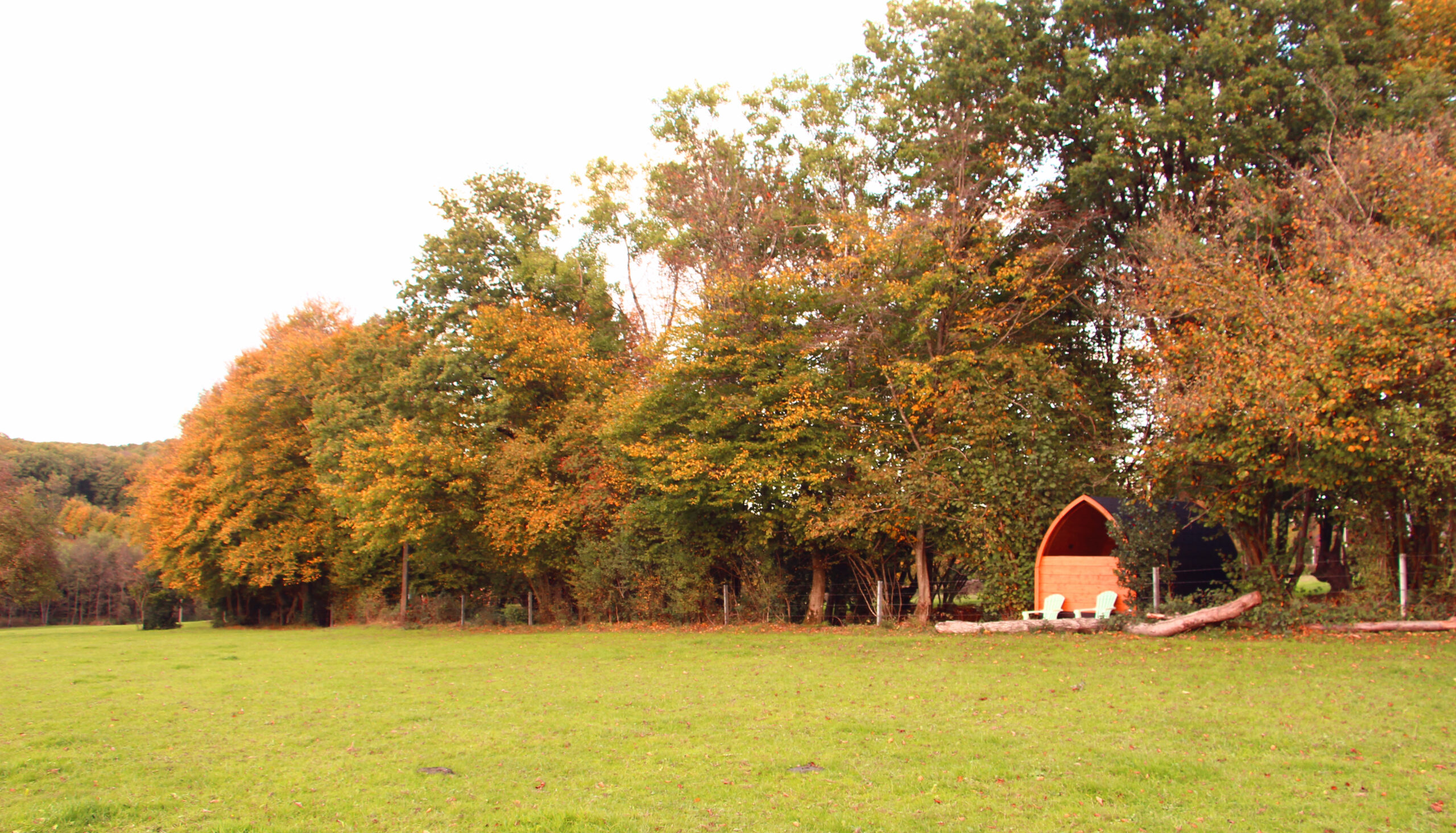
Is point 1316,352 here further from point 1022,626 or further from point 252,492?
point 252,492

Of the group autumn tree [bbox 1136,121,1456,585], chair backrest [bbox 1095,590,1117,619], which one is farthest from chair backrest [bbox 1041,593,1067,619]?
autumn tree [bbox 1136,121,1456,585]

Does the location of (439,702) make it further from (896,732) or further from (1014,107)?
(1014,107)

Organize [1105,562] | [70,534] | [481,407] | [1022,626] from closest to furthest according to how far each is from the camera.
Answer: [1022,626]
[1105,562]
[481,407]
[70,534]

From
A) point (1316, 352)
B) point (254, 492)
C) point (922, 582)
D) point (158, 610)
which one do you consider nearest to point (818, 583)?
point (922, 582)

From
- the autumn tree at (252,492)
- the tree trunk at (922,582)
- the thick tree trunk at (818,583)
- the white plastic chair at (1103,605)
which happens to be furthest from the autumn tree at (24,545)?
the white plastic chair at (1103,605)

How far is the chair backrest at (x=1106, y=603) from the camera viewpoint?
1842 cm

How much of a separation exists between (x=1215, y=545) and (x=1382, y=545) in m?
3.77

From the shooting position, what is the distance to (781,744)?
27.5ft

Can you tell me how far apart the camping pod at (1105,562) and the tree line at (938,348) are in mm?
530

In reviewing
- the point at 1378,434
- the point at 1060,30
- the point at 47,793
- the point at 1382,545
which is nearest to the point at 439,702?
the point at 47,793

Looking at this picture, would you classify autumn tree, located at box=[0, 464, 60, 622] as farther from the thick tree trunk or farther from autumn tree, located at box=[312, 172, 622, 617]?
the thick tree trunk

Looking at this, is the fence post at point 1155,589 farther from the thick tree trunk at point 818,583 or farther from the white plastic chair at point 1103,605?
the thick tree trunk at point 818,583

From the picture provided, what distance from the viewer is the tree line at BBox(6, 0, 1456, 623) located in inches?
598

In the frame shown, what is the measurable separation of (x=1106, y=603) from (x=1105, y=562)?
3.32ft
